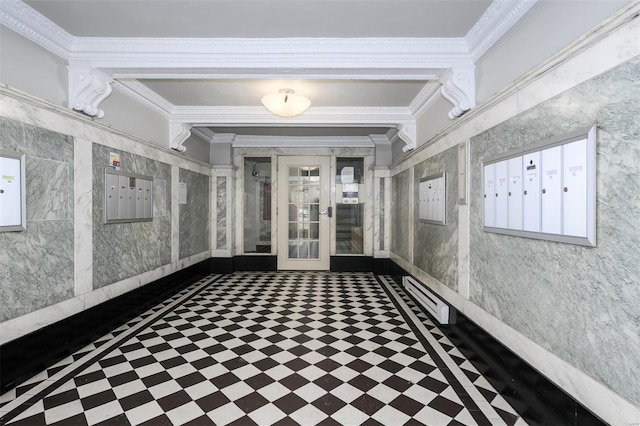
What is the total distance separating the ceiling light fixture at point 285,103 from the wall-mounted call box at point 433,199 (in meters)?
1.76

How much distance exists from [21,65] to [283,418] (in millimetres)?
3203

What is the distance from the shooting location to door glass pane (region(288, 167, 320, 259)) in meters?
6.73

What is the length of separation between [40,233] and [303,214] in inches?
183

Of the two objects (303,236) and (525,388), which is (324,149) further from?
(525,388)

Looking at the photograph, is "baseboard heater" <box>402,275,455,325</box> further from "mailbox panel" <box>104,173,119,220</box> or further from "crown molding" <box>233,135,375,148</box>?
"mailbox panel" <box>104,173,119,220</box>

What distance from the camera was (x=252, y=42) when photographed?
9.00 ft

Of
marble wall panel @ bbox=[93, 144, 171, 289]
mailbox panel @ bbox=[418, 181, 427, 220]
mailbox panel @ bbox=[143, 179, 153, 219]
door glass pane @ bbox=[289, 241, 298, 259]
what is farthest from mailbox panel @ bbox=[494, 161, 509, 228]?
door glass pane @ bbox=[289, 241, 298, 259]

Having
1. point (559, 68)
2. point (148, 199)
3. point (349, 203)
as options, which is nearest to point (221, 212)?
point (148, 199)

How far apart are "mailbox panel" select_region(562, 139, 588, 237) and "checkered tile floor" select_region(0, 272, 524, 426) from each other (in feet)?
4.27

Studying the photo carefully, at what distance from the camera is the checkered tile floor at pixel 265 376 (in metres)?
2.00

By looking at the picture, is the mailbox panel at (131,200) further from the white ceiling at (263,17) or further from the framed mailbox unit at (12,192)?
the white ceiling at (263,17)

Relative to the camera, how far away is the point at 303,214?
6.74m

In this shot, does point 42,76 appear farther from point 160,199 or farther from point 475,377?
point 475,377

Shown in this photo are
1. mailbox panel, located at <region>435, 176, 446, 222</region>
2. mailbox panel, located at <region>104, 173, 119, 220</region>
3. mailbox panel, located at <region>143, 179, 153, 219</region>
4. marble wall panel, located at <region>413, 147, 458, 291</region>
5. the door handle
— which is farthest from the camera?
the door handle
